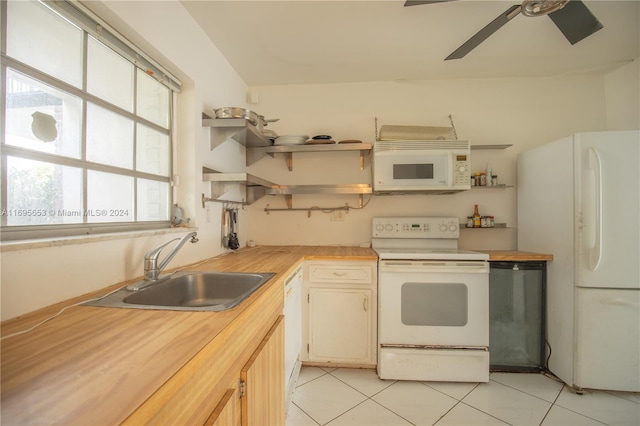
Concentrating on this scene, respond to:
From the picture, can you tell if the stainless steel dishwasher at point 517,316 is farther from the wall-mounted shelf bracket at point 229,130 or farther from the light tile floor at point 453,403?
the wall-mounted shelf bracket at point 229,130

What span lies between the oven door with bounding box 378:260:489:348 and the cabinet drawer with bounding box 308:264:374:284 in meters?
0.13

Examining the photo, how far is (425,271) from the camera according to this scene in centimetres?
188

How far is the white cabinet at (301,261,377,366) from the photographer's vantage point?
1957 mm

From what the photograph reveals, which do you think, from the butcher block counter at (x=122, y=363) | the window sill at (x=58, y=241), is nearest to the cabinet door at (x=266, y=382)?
the butcher block counter at (x=122, y=363)

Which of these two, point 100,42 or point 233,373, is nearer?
point 233,373

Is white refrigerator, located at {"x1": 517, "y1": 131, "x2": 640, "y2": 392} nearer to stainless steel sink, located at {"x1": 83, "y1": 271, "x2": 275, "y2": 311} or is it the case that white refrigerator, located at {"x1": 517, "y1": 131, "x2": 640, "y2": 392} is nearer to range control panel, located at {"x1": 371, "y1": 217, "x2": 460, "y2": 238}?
range control panel, located at {"x1": 371, "y1": 217, "x2": 460, "y2": 238}

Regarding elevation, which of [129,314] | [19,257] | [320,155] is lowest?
[129,314]

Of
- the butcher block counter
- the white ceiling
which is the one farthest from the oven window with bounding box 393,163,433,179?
the butcher block counter

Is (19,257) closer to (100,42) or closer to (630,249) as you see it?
(100,42)

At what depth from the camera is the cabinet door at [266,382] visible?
0.80 meters

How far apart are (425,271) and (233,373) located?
151cm

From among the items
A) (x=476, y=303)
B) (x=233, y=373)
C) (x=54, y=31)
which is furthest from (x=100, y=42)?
(x=476, y=303)

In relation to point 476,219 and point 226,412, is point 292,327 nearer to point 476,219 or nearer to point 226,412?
point 226,412

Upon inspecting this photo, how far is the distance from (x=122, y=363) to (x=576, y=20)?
7.96ft
